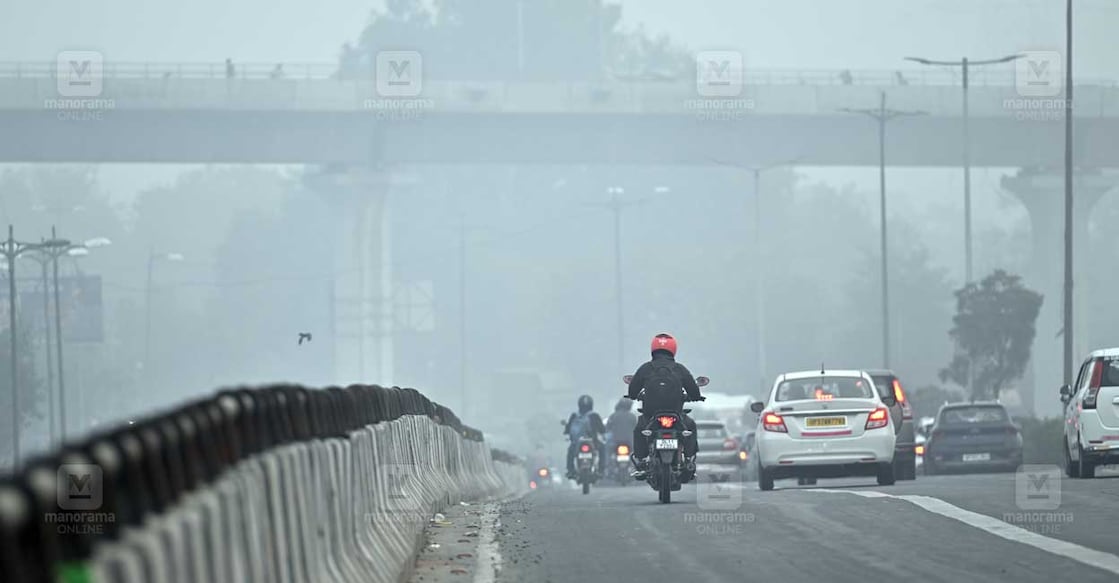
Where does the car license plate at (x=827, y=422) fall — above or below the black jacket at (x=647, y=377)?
below

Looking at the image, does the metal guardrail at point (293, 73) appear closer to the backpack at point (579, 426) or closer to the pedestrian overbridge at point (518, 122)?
the pedestrian overbridge at point (518, 122)

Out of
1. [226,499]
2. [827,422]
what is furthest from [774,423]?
[226,499]

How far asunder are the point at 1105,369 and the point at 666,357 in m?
7.05

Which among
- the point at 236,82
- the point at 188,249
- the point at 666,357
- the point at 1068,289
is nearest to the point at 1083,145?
the point at 236,82

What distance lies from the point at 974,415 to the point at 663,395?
22.2 m

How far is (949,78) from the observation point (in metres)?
94.3

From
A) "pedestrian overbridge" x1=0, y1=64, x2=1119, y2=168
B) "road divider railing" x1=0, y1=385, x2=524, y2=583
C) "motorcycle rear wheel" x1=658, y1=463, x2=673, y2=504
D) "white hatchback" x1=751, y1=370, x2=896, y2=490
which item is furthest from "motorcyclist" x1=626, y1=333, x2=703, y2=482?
"pedestrian overbridge" x1=0, y1=64, x2=1119, y2=168

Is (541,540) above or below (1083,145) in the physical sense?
below

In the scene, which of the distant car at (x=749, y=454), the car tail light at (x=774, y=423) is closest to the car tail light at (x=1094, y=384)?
the car tail light at (x=774, y=423)

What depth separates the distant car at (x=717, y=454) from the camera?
133 ft

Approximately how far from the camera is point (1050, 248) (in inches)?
3334

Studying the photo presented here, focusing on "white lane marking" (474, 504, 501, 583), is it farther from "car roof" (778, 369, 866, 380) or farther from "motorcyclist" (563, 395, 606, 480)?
"motorcyclist" (563, 395, 606, 480)

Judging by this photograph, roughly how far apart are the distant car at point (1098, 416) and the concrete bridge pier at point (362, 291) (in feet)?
180

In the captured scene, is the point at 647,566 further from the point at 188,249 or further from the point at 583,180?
the point at 188,249
